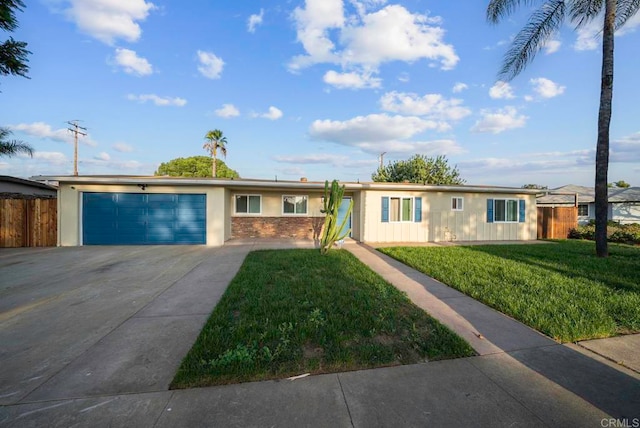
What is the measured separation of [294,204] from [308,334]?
1043cm

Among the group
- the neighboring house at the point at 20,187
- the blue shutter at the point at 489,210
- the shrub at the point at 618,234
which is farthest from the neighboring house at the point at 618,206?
the neighboring house at the point at 20,187

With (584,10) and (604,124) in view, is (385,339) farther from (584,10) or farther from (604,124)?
(584,10)

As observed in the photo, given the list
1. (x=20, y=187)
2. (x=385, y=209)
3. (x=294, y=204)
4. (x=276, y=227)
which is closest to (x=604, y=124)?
(x=385, y=209)

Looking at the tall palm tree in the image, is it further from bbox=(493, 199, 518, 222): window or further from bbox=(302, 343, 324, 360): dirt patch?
bbox=(302, 343, 324, 360): dirt patch

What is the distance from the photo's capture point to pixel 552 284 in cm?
529

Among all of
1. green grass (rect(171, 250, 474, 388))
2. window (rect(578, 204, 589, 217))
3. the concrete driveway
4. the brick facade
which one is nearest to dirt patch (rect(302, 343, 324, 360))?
green grass (rect(171, 250, 474, 388))

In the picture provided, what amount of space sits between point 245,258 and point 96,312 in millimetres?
4220

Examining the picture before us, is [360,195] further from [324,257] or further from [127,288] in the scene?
[127,288]

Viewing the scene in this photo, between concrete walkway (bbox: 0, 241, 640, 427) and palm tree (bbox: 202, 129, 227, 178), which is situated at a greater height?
palm tree (bbox: 202, 129, 227, 178)

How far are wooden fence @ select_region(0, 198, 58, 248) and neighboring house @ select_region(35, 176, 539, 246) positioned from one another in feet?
1.74

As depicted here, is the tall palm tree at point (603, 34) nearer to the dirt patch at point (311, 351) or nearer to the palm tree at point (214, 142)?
the dirt patch at point (311, 351)

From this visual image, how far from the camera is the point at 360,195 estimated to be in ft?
39.7

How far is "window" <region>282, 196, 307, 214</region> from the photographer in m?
13.4

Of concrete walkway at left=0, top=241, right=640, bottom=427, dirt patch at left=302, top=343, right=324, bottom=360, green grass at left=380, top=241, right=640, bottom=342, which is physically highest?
green grass at left=380, top=241, right=640, bottom=342
